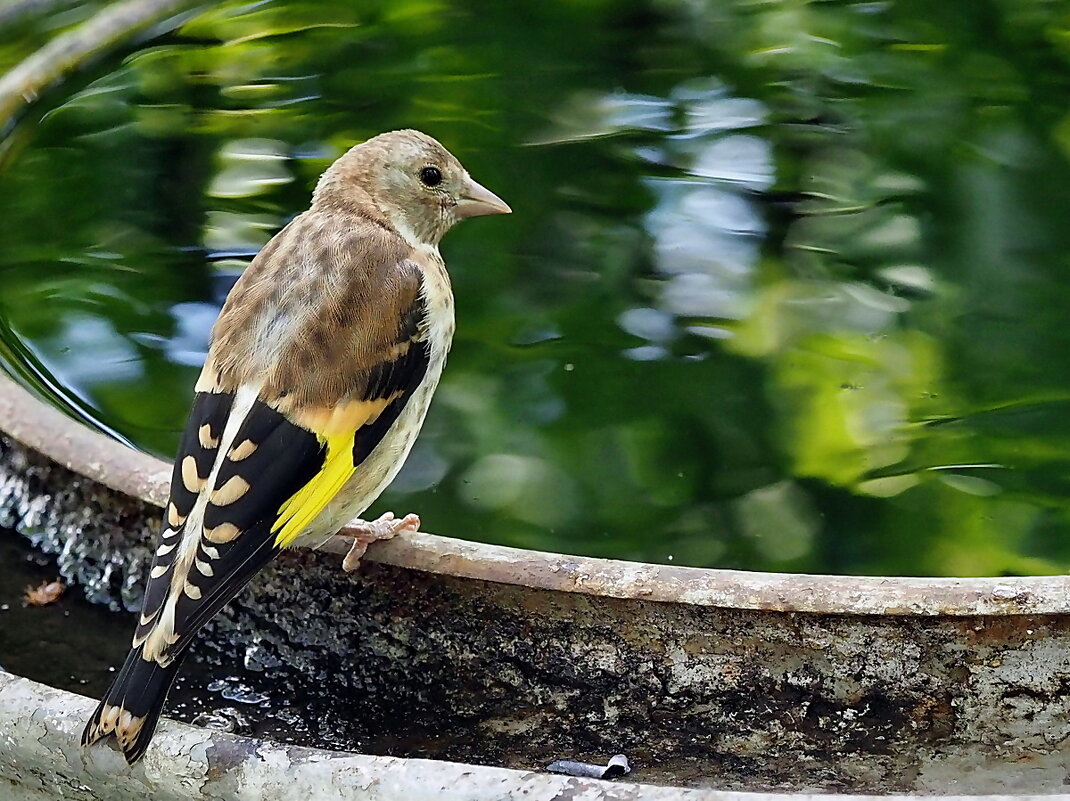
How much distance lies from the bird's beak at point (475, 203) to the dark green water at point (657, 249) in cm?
74

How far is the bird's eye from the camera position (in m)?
3.68

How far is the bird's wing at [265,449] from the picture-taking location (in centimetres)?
273

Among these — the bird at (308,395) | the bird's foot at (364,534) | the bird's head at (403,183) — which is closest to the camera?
the bird at (308,395)

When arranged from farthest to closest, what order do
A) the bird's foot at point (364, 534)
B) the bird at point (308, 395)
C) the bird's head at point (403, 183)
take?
the bird's head at point (403, 183), the bird's foot at point (364, 534), the bird at point (308, 395)

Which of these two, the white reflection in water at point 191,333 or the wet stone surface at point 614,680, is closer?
the wet stone surface at point 614,680

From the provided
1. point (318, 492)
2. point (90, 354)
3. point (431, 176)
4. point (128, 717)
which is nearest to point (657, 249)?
point (431, 176)

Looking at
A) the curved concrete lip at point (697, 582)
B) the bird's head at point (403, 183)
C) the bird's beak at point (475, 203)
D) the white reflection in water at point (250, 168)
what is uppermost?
the bird's head at point (403, 183)

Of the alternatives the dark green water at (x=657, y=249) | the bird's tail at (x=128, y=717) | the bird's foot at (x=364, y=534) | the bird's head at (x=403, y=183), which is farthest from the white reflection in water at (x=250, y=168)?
the bird's tail at (x=128, y=717)

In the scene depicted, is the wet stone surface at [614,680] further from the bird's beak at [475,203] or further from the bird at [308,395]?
the bird's beak at [475,203]

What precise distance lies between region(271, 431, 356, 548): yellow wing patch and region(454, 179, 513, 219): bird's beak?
87 cm

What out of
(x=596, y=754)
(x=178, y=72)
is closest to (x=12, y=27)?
(x=178, y=72)

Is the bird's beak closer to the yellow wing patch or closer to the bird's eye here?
the bird's eye

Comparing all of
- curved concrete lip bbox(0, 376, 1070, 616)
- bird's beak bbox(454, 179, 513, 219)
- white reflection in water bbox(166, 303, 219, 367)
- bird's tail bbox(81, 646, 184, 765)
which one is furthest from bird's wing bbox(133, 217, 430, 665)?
white reflection in water bbox(166, 303, 219, 367)

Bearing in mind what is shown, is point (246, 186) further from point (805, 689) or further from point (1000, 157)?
point (805, 689)
